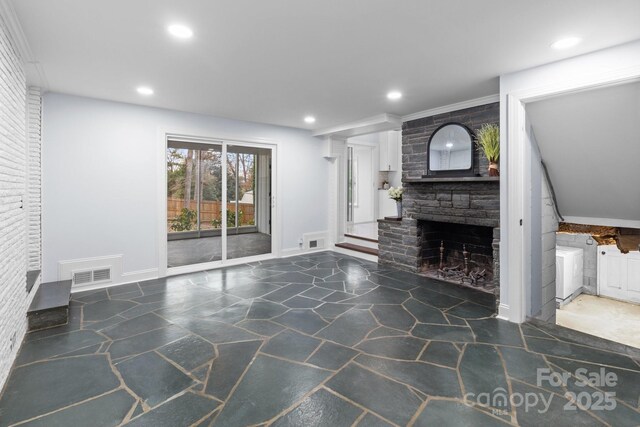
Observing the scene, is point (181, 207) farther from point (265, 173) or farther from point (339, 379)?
point (339, 379)

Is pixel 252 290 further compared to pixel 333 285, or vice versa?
pixel 333 285

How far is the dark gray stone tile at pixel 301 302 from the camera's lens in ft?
11.6

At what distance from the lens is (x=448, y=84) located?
352 cm

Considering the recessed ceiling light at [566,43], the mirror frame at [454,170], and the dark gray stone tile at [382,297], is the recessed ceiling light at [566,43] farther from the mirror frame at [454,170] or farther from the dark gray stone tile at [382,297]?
the dark gray stone tile at [382,297]

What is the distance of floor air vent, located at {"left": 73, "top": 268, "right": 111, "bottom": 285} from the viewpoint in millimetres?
4012

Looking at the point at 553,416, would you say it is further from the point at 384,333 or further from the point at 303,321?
the point at 303,321

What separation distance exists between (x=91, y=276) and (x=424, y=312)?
4053 mm

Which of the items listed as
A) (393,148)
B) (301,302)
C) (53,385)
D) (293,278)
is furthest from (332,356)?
(393,148)

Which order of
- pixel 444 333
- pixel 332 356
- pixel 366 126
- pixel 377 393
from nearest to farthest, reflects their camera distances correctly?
pixel 377 393, pixel 332 356, pixel 444 333, pixel 366 126

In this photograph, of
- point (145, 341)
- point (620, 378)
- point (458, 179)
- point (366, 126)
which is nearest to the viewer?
point (620, 378)

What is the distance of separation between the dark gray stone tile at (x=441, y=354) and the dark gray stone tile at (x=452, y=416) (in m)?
0.46

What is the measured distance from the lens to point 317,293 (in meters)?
3.94

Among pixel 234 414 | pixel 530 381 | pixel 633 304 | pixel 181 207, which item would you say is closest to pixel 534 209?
pixel 530 381

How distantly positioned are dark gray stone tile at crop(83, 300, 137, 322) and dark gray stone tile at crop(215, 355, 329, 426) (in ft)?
6.15
